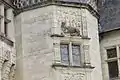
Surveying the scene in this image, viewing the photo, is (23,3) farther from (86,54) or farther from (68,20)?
(86,54)

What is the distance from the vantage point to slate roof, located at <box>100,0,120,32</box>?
50.0 feet

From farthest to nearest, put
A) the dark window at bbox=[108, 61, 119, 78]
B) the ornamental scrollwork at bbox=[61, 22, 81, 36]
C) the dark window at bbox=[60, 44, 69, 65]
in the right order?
the dark window at bbox=[108, 61, 119, 78]
the ornamental scrollwork at bbox=[61, 22, 81, 36]
the dark window at bbox=[60, 44, 69, 65]

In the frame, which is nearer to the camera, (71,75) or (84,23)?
(71,75)

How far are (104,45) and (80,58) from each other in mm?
2048

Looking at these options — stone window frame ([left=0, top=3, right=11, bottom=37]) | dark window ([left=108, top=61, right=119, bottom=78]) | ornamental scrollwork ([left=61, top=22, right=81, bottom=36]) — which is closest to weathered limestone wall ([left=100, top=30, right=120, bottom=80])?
dark window ([left=108, top=61, right=119, bottom=78])

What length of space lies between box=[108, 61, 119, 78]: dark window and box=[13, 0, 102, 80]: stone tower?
0.88 m

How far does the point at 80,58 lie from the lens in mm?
13500

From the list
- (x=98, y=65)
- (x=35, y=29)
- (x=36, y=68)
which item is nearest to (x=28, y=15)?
(x=35, y=29)

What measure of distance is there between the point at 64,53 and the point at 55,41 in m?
0.47

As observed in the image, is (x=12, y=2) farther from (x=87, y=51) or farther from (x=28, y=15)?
(x=87, y=51)

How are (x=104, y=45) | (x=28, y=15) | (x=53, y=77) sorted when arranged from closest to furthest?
(x=53, y=77)
(x=28, y=15)
(x=104, y=45)

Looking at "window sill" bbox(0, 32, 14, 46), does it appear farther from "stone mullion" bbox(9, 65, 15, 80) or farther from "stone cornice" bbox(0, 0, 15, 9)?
"stone cornice" bbox(0, 0, 15, 9)

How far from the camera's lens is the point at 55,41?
13305 mm

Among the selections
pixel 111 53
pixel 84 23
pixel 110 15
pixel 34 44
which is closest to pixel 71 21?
pixel 84 23
